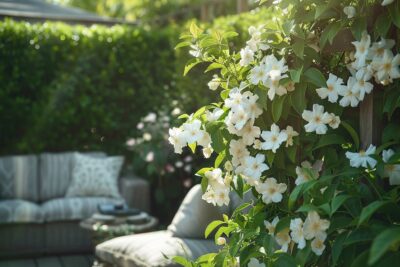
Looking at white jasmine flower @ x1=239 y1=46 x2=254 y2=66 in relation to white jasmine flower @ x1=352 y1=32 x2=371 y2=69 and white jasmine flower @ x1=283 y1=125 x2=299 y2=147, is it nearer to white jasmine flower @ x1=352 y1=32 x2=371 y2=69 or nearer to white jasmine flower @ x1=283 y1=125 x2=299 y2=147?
white jasmine flower @ x1=283 y1=125 x2=299 y2=147

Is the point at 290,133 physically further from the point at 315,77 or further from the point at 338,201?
the point at 338,201

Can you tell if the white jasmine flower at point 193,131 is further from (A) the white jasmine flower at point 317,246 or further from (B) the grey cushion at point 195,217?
(B) the grey cushion at point 195,217

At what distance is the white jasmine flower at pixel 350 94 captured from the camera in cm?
162

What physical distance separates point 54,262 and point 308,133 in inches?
139

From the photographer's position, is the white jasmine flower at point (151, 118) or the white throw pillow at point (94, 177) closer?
the white throw pillow at point (94, 177)

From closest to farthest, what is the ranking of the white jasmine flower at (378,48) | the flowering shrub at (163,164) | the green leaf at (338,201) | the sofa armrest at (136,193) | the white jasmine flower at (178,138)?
the green leaf at (338,201)
the white jasmine flower at (378,48)
the white jasmine flower at (178,138)
the sofa armrest at (136,193)
the flowering shrub at (163,164)

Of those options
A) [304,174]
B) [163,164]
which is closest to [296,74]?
[304,174]

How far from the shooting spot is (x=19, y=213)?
4973 mm

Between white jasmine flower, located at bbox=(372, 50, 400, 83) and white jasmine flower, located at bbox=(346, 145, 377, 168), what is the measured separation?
174 millimetres

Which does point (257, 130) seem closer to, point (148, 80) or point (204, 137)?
point (204, 137)

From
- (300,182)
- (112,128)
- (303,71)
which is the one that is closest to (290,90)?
(303,71)

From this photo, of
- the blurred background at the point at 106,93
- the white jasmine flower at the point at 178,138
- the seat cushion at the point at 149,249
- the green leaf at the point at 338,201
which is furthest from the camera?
the blurred background at the point at 106,93

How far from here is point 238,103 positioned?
5.76 ft

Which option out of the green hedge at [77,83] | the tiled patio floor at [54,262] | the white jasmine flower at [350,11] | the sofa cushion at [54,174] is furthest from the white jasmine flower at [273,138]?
the green hedge at [77,83]
